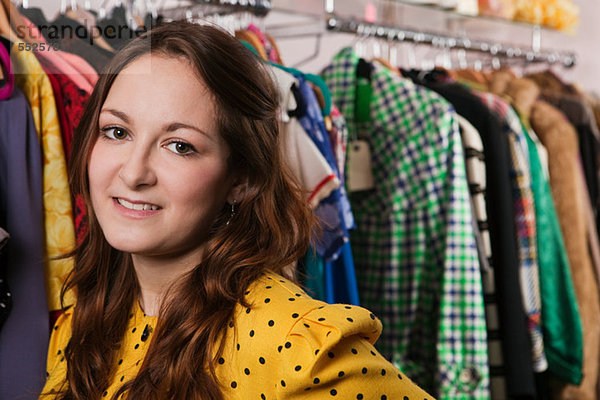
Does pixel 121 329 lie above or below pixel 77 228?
below

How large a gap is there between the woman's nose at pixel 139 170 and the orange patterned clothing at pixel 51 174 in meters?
0.32

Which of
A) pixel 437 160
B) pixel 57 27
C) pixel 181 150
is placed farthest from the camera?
pixel 437 160

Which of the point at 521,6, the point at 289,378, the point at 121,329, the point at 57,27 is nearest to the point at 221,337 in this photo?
the point at 289,378

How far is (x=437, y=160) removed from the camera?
1.50 m

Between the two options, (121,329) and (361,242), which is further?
(361,242)

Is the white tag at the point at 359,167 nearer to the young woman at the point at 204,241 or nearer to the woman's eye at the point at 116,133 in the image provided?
the young woman at the point at 204,241

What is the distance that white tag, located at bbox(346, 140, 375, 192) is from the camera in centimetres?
157

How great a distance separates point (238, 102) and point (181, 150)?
0.10m

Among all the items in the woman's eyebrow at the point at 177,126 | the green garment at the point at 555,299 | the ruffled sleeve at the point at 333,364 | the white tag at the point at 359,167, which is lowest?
the green garment at the point at 555,299

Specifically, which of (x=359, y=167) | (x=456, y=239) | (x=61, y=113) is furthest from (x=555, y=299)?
(x=61, y=113)

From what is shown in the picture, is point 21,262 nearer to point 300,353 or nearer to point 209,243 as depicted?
point 209,243

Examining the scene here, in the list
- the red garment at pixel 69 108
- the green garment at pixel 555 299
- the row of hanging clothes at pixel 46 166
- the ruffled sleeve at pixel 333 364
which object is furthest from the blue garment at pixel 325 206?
the green garment at pixel 555 299

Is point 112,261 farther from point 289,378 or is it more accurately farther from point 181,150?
point 289,378

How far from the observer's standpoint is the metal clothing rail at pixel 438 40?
169 centimetres
